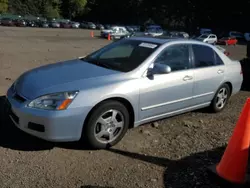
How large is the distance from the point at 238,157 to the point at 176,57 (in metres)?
2.32

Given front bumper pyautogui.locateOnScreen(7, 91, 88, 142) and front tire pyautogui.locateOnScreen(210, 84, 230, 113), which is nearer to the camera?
front bumper pyautogui.locateOnScreen(7, 91, 88, 142)

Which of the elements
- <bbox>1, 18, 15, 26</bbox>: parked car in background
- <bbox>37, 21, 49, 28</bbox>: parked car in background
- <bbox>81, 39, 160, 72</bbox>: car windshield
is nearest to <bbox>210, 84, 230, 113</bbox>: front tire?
<bbox>81, 39, 160, 72</bbox>: car windshield

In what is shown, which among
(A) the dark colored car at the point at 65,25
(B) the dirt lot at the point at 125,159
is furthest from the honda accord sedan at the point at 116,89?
(A) the dark colored car at the point at 65,25

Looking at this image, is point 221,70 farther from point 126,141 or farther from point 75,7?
point 75,7

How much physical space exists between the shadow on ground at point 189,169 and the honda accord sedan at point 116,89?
1.78 feet

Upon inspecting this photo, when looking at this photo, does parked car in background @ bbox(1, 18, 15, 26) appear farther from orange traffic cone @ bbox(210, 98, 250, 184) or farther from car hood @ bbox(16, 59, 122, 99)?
orange traffic cone @ bbox(210, 98, 250, 184)

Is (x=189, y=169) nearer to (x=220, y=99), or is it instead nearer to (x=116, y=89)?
(x=116, y=89)

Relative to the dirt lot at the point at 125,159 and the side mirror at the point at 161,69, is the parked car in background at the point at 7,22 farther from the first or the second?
the side mirror at the point at 161,69

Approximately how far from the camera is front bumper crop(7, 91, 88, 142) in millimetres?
4023

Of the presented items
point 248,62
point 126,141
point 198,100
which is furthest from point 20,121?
point 248,62

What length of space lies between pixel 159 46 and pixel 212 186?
2374mm

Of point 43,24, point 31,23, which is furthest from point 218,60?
point 31,23

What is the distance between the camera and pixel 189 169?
402 centimetres

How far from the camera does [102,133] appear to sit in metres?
4.39
